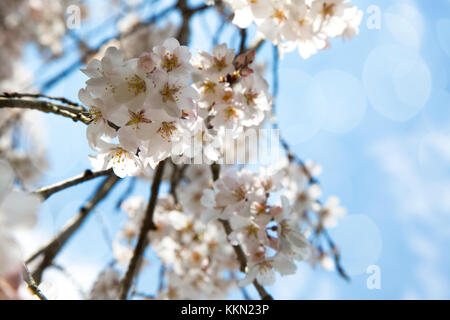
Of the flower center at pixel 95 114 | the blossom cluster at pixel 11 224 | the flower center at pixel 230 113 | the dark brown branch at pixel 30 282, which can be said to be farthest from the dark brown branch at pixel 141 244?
the blossom cluster at pixel 11 224

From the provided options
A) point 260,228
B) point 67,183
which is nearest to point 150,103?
point 67,183

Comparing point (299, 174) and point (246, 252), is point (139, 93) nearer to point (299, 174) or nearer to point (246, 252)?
point (246, 252)

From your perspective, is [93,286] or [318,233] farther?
[318,233]

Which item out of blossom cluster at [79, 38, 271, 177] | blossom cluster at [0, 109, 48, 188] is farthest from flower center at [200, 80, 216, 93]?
blossom cluster at [0, 109, 48, 188]

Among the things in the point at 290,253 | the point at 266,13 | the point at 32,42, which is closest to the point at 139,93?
the point at 266,13

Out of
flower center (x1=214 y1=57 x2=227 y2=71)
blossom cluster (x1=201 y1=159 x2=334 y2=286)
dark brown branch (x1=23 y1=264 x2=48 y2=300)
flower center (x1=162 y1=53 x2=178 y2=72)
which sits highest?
flower center (x1=214 y1=57 x2=227 y2=71)

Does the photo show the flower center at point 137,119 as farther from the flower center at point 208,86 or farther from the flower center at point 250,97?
the flower center at point 250,97

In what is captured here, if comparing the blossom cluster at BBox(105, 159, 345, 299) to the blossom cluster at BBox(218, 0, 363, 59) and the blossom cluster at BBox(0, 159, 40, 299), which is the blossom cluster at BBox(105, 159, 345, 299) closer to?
the blossom cluster at BBox(218, 0, 363, 59)
